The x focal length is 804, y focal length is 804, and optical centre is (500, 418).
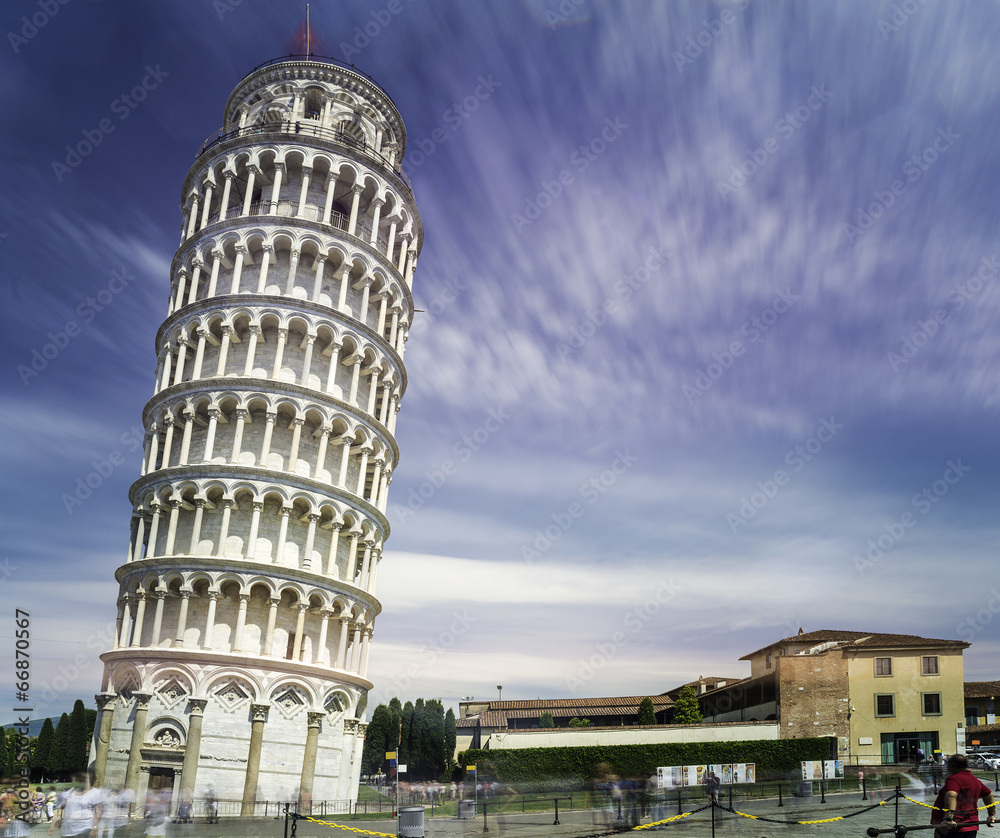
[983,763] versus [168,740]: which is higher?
[168,740]

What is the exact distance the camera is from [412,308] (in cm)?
5028

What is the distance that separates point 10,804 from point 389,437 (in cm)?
2704

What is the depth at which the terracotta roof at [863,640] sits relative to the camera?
5267 cm

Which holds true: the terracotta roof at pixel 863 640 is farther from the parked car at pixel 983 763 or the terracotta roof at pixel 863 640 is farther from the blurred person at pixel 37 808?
the blurred person at pixel 37 808

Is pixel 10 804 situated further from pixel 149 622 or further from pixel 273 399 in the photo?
pixel 273 399

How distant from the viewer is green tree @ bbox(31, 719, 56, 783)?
6931cm

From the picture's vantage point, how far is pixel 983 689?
2687 inches

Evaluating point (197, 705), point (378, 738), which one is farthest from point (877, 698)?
point (378, 738)

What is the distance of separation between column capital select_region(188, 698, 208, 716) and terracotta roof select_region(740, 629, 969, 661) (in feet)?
133

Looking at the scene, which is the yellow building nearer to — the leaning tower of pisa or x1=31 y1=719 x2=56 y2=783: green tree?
the leaning tower of pisa

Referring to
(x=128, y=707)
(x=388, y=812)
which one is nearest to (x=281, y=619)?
(x=128, y=707)

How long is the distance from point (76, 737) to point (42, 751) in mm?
3642

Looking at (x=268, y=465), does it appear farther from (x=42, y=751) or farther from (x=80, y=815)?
(x=42, y=751)

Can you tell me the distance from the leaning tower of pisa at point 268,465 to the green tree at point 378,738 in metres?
48.8
